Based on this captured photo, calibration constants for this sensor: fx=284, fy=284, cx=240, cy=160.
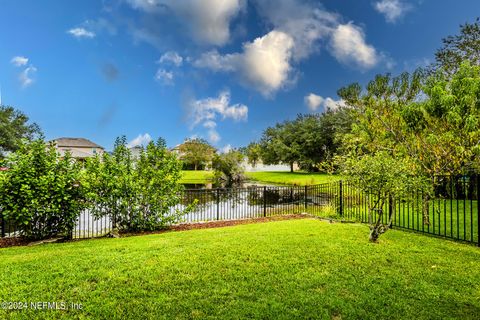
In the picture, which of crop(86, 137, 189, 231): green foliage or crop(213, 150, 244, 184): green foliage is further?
crop(213, 150, 244, 184): green foliage

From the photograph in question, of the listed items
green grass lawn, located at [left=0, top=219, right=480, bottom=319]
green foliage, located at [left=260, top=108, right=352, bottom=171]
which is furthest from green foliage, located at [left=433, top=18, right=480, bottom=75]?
green foliage, located at [left=260, top=108, right=352, bottom=171]

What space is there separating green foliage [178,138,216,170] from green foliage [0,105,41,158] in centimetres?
2071

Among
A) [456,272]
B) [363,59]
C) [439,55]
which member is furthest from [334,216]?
[439,55]

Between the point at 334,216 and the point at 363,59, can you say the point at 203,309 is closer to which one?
the point at 334,216

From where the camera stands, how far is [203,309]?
9.96ft

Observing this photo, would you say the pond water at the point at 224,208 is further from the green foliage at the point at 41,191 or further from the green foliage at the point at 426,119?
the green foliage at the point at 426,119

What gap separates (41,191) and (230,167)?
2972 centimetres

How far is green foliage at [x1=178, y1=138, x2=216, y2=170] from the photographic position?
47.2 metres

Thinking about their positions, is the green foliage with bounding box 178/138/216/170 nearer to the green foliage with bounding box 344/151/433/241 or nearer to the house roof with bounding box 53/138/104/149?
the house roof with bounding box 53/138/104/149

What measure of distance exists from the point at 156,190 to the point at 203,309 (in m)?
5.44

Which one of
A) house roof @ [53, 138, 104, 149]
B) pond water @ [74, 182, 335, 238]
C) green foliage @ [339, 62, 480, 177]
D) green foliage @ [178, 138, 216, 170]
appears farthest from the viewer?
house roof @ [53, 138, 104, 149]

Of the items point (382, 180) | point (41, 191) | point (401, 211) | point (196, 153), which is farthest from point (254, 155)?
point (382, 180)

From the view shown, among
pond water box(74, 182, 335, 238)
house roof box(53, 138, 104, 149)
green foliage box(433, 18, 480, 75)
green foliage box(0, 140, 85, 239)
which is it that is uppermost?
green foliage box(433, 18, 480, 75)

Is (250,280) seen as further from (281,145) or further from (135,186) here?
(281,145)
